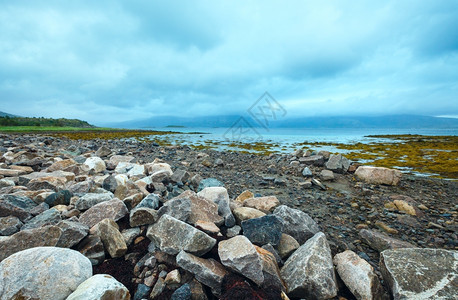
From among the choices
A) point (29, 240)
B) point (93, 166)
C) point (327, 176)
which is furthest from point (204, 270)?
point (327, 176)

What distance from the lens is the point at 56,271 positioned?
7.43 feet

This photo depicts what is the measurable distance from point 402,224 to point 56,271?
6.69m

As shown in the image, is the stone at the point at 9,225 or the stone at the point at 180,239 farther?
the stone at the point at 9,225

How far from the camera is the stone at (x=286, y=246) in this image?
10.4 feet

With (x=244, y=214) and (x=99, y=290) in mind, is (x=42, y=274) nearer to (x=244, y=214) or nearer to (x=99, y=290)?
(x=99, y=290)

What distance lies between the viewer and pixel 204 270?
96.7 inches

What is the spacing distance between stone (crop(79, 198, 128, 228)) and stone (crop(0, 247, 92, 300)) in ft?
3.14

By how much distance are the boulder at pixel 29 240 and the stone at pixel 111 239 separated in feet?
1.52

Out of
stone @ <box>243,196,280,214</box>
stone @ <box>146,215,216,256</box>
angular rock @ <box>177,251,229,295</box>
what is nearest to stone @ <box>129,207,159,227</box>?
stone @ <box>146,215,216,256</box>

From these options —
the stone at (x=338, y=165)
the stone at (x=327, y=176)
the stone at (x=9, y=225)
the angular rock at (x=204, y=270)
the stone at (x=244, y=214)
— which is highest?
the stone at (x=9, y=225)

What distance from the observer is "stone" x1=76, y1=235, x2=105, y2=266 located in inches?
108

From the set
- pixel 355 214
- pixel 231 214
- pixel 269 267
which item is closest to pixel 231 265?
pixel 269 267

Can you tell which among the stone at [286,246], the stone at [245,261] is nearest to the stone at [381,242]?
the stone at [286,246]

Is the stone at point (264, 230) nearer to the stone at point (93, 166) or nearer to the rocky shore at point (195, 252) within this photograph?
the rocky shore at point (195, 252)
